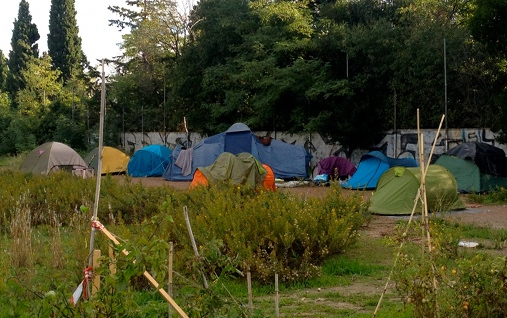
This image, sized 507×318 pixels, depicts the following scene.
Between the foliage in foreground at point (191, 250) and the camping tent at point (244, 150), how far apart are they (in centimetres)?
1141

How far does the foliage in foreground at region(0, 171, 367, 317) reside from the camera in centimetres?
353

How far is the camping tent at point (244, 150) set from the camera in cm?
2239

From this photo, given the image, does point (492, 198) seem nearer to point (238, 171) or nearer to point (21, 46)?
point (238, 171)

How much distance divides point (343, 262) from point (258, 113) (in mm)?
17757

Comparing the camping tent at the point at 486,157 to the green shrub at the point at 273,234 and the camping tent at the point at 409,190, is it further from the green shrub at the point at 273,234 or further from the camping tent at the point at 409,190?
the green shrub at the point at 273,234

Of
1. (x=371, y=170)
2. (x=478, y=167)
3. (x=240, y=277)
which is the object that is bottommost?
(x=240, y=277)

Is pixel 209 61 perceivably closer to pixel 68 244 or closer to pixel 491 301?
pixel 68 244

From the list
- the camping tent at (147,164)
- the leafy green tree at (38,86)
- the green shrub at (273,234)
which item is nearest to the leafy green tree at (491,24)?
the green shrub at (273,234)

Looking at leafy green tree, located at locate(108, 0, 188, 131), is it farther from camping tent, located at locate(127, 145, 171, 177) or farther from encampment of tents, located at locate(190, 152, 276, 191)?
encampment of tents, located at locate(190, 152, 276, 191)

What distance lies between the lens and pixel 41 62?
4219 centimetres

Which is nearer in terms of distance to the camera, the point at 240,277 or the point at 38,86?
the point at 240,277

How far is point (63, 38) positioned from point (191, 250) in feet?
135

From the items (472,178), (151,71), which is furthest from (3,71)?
(472,178)

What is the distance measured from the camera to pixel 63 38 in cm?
4528
